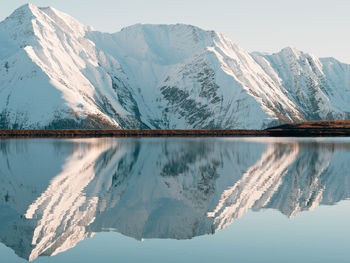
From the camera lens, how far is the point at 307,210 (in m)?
39.7

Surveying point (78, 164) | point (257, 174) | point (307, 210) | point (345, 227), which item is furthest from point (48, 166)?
point (345, 227)

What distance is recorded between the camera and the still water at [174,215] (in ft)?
91.5

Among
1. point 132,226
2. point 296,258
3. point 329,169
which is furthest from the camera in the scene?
point 329,169

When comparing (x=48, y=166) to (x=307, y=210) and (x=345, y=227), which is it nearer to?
(x=307, y=210)

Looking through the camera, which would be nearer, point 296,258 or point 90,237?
point 296,258

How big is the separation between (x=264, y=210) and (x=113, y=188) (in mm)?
16299

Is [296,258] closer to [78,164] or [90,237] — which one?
[90,237]

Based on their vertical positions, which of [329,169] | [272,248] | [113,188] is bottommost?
[329,169]

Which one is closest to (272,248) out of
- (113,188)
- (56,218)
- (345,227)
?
(345,227)

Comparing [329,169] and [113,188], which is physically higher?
[113,188]

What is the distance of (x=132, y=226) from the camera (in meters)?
33.8

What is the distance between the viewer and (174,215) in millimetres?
37312

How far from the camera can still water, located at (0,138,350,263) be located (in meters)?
27.9

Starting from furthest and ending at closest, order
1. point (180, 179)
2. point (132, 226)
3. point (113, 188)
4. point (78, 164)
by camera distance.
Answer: point (78, 164)
point (180, 179)
point (113, 188)
point (132, 226)
